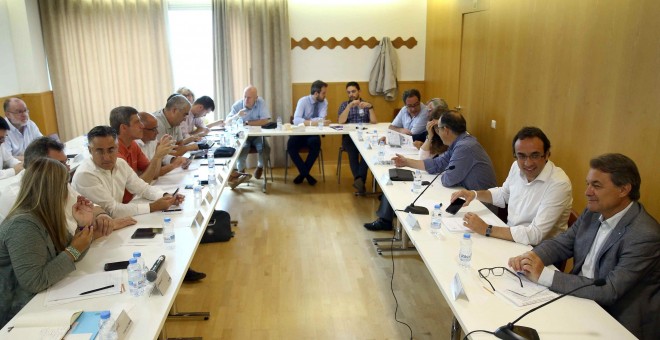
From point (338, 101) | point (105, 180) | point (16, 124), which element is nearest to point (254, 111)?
point (338, 101)

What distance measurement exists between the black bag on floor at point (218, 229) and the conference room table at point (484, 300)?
190cm

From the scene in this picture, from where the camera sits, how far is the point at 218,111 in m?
6.70

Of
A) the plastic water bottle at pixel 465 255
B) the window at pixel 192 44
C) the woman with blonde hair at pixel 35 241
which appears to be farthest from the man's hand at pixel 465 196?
the window at pixel 192 44

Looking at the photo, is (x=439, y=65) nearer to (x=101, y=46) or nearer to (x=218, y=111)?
(x=218, y=111)

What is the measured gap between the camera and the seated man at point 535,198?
238cm

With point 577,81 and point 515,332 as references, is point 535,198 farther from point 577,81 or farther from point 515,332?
point 577,81

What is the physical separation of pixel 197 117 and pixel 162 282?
401 cm

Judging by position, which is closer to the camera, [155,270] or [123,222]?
[155,270]

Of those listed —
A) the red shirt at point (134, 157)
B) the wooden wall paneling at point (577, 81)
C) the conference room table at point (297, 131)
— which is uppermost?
the wooden wall paneling at point (577, 81)

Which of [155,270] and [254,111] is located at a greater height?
[254,111]

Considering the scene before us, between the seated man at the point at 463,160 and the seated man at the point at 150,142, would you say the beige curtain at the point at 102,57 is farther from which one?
the seated man at the point at 463,160

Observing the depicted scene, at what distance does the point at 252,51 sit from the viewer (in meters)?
6.54

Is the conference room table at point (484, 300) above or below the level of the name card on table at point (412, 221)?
below

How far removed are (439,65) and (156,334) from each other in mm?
5620
